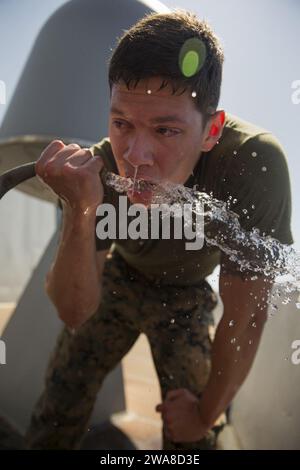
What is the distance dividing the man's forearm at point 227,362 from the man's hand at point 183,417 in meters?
0.01

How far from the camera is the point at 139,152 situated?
683mm

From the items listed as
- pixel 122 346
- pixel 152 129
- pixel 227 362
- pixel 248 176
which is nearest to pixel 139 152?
pixel 152 129

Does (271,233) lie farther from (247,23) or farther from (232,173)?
(247,23)

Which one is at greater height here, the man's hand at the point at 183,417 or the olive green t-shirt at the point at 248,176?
the olive green t-shirt at the point at 248,176

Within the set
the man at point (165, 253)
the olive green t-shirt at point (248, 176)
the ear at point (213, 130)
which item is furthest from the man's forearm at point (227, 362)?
the ear at point (213, 130)

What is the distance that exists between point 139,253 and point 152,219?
0.12 meters

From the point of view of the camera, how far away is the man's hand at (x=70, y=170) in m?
0.64

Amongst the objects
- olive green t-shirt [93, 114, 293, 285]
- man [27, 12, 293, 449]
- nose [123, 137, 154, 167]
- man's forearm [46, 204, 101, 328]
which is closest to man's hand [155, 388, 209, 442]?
man [27, 12, 293, 449]

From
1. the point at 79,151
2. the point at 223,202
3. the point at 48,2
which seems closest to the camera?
the point at 79,151

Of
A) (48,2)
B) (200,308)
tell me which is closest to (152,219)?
(200,308)

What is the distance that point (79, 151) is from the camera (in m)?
0.65

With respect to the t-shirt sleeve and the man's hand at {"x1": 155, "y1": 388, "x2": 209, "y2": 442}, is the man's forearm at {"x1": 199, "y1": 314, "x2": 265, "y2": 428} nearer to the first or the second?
the man's hand at {"x1": 155, "y1": 388, "x2": 209, "y2": 442}

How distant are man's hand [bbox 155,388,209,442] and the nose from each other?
1.41 ft

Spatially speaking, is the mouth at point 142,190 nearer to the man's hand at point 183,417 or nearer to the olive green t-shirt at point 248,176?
the olive green t-shirt at point 248,176
